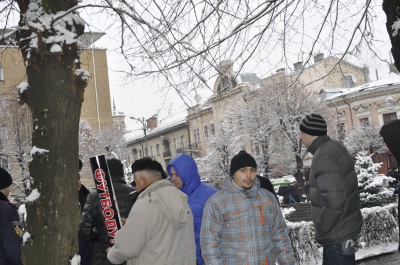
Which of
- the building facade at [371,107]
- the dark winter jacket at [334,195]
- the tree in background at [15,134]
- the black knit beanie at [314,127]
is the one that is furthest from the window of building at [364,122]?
the dark winter jacket at [334,195]

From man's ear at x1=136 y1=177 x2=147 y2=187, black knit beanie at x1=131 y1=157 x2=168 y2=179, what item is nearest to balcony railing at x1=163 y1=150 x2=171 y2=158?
black knit beanie at x1=131 y1=157 x2=168 y2=179

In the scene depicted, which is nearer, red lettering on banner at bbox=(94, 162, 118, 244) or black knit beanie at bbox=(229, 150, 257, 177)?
black knit beanie at bbox=(229, 150, 257, 177)

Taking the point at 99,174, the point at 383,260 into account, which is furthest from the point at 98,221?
the point at 383,260

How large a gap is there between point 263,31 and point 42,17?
3768 mm

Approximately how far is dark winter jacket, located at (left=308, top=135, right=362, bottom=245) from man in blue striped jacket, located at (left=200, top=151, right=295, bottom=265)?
459 millimetres

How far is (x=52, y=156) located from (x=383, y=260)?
739 centimetres

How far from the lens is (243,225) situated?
12.8ft

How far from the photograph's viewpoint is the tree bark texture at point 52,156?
3984 millimetres

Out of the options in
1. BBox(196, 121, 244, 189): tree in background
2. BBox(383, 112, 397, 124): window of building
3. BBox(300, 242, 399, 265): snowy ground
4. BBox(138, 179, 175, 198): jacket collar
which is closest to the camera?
BBox(138, 179, 175, 198): jacket collar

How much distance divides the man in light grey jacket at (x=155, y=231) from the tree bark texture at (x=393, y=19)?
274cm

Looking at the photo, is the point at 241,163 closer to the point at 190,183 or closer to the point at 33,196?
the point at 190,183

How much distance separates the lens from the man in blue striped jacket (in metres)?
3.86

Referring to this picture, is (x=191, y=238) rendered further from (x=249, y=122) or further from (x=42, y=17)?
(x=249, y=122)

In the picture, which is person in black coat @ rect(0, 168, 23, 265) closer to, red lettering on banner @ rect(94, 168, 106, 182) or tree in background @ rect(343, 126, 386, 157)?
red lettering on banner @ rect(94, 168, 106, 182)
